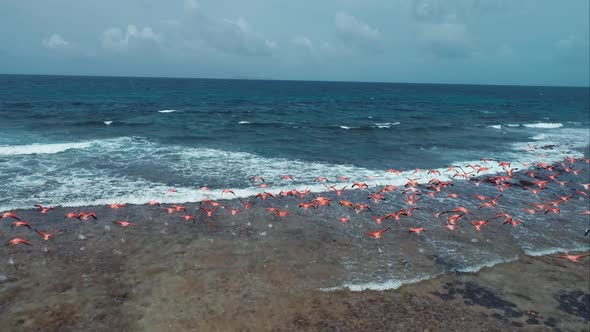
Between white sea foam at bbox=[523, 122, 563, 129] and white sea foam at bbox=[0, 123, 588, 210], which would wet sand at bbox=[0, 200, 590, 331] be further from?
white sea foam at bbox=[523, 122, 563, 129]

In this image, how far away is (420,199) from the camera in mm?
20094

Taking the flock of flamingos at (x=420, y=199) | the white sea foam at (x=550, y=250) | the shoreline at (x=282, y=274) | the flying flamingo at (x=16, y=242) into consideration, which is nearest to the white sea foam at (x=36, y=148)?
the flock of flamingos at (x=420, y=199)

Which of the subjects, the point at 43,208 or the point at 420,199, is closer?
the point at 43,208

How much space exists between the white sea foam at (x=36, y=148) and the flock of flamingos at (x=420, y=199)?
13925 millimetres

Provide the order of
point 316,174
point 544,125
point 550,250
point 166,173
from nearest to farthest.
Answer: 1. point 550,250
2. point 166,173
3. point 316,174
4. point 544,125

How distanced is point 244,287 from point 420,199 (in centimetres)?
1253

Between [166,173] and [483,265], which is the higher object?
[166,173]

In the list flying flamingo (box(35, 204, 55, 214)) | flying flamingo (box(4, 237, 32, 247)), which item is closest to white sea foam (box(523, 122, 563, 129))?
flying flamingo (box(35, 204, 55, 214))

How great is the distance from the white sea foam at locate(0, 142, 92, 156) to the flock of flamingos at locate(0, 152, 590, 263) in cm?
1392

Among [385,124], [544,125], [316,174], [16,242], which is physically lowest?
[16,242]

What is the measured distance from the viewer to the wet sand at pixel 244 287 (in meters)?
9.55

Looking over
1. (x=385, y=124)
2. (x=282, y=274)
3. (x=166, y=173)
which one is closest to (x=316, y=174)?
(x=166, y=173)

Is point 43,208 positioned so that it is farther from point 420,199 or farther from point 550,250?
point 550,250

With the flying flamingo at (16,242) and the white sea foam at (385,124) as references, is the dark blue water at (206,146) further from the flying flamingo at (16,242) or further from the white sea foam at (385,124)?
the flying flamingo at (16,242)
